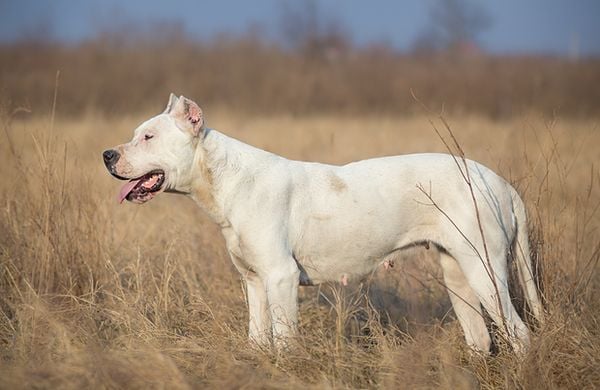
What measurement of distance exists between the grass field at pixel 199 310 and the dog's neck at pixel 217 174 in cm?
80

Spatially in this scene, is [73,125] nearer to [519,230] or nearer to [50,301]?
[50,301]

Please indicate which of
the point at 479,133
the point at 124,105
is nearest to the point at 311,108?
the point at 124,105

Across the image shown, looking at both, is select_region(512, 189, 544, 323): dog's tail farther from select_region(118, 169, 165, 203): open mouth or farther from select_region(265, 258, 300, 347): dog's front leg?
select_region(118, 169, 165, 203): open mouth

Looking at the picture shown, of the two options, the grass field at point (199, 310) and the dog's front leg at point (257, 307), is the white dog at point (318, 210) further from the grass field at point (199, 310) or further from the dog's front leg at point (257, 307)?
the grass field at point (199, 310)

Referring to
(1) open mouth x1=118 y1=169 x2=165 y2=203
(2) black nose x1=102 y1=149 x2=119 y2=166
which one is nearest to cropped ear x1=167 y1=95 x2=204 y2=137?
(1) open mouth x1=118 y1=169 x2=165 y2=203

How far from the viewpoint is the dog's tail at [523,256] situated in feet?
16.9

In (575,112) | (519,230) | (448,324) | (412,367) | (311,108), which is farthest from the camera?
(311,108)

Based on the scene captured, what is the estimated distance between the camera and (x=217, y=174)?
5.04m

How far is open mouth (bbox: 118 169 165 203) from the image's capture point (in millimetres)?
5016

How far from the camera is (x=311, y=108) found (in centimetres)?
2045

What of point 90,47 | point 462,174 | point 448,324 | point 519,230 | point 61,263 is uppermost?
point 90,47

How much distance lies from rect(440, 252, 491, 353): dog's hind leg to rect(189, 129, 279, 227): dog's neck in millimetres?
1516

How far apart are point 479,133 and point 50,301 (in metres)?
10.9

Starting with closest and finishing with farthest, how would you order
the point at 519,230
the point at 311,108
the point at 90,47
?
the point at 519,230 → the point at 311,108 → the point at 90,47
